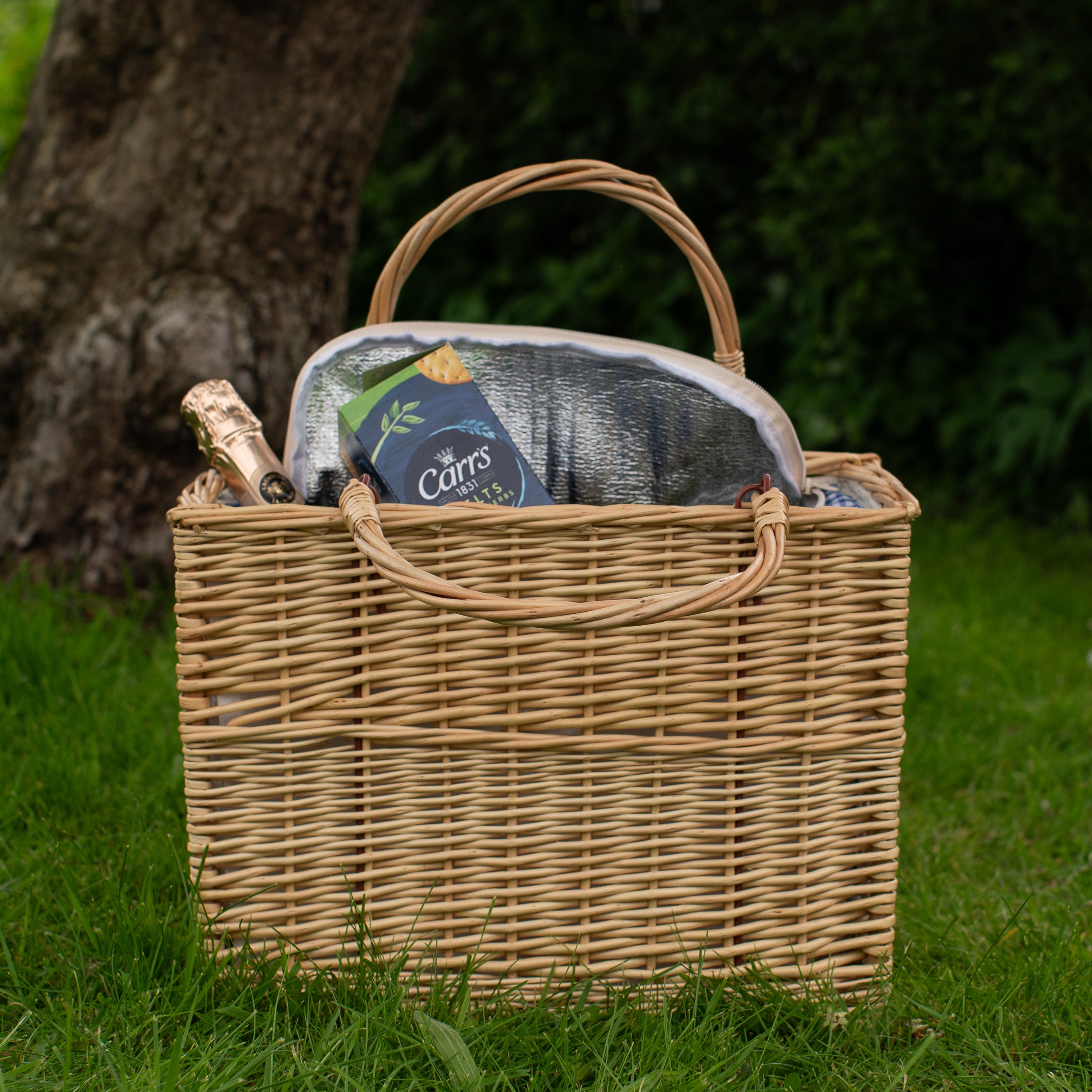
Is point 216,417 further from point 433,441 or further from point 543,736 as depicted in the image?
point 543,736

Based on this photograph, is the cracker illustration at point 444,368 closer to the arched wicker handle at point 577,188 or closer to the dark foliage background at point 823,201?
the arched wicker handle at point 577,188

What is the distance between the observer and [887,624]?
1034mm

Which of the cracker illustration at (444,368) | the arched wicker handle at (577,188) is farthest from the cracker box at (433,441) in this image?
the arched wicker handle at (577,188)

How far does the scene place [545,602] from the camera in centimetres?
90

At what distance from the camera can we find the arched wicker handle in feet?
3.51

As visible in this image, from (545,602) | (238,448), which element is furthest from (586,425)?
(238,448)

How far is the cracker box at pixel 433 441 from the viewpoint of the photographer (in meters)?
1.05

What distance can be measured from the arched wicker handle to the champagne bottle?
0.20 m

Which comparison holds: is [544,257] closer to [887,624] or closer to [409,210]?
[409,210]

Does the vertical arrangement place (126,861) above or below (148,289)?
below

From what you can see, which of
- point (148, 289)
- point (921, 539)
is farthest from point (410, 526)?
point (921, 539)

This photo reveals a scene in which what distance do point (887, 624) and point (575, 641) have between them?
1.14 ft

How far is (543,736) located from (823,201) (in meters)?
2.78

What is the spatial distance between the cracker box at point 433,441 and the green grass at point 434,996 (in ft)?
1.65
